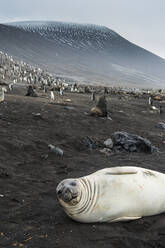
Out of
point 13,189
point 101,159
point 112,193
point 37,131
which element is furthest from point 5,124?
point 112,193

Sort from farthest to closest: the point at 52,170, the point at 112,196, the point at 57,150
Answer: the point at 57,150, the point at 52,170, the point at 112,196

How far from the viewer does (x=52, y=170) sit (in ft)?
25.1

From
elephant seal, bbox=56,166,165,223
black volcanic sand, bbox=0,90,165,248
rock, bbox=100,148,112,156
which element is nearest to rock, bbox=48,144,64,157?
black volcanic sand, bbox=0,90,165,248

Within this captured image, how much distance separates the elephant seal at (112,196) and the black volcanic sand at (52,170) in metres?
0.16

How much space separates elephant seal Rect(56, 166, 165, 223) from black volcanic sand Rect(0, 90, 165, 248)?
156 millimetres

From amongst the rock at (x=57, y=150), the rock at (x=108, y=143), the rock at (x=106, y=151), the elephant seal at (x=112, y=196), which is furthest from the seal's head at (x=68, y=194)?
the rock at (x=108, y=143)

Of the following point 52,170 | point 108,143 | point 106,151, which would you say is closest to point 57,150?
point 52,170

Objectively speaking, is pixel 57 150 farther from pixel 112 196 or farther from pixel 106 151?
pixel 112 196

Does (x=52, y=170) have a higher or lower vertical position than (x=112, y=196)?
lower

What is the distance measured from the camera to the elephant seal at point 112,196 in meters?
4.86

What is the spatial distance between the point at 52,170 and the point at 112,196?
114 inches

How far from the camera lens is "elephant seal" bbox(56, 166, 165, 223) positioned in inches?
191

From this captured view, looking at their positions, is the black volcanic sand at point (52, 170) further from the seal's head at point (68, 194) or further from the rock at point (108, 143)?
the rock at point (108, 143)

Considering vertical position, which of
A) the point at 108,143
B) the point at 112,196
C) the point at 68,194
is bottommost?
the point at 108,143
